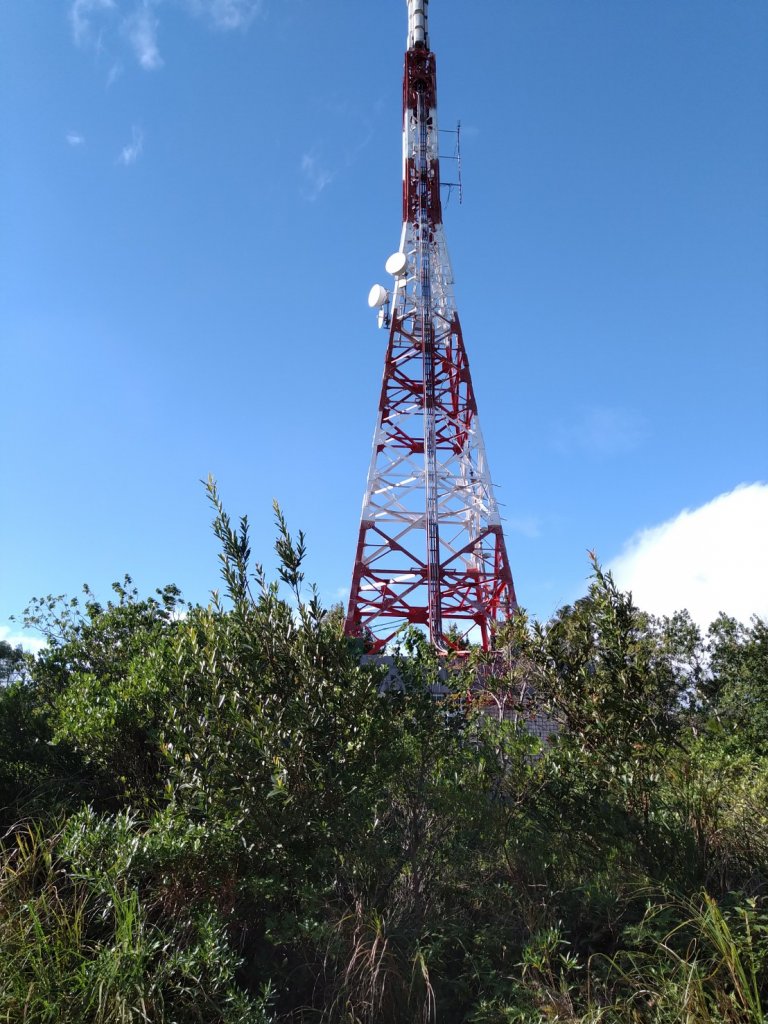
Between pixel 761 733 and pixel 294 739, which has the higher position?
pixel 761 733

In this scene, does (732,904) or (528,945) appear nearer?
(528,945)

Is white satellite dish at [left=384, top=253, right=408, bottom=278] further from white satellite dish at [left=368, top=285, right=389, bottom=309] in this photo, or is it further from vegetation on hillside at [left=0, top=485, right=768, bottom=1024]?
vegetation on hillside at [left=0, top=485, right=768, bottom=1024]

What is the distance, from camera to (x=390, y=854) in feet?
13.6

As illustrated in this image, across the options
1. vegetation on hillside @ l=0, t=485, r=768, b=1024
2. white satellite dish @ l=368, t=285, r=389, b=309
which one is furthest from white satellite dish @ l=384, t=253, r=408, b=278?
vegetation on hillside @ l=0, t=485, r=768, b=1024

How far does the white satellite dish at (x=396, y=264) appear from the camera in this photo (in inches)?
709

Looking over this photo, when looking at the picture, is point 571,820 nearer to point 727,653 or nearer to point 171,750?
point 171,750

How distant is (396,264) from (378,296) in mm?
980

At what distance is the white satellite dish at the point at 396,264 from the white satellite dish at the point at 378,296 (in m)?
0.61

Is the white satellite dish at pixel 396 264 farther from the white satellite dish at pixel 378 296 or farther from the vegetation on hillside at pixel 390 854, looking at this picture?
the vegetation on hillside at pixel 390 854

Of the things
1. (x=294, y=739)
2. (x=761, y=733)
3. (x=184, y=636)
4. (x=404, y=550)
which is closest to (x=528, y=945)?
(x=294, y=739)

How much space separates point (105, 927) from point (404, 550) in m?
12.8

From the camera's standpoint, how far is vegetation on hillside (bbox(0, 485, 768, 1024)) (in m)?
3.33

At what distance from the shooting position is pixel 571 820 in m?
4.37

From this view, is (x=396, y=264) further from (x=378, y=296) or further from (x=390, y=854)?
(x=390, y=854)
